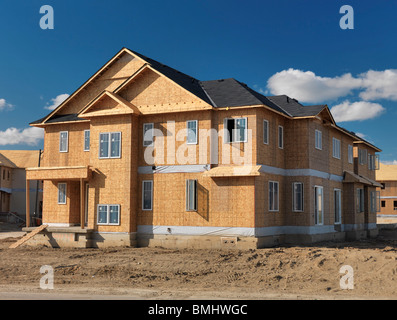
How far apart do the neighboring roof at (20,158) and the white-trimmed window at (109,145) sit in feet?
117

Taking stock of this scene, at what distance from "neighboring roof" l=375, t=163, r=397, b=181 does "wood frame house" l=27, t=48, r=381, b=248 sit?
136 feet

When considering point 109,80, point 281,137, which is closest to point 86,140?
point 109,80

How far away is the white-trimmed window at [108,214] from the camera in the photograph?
24.9m

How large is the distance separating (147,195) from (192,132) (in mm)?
4075

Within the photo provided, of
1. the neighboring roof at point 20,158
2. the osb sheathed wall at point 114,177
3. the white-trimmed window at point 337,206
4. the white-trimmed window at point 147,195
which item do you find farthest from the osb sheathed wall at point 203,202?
the neighboring roof at point 20,158

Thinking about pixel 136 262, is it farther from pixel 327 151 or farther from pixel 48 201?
pixel 327 151

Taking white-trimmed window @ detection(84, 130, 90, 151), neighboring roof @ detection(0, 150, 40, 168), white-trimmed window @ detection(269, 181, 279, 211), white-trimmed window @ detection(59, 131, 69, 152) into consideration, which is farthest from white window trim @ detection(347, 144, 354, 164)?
neighboring roof @ detection(0, 150, 40, 168)

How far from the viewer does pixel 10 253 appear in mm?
24031

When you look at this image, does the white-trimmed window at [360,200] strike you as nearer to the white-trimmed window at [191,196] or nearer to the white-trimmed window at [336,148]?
the white-trimmed window at [336,148]

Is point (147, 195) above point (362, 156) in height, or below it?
below

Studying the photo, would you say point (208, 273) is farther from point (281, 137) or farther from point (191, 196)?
point (281, 137)

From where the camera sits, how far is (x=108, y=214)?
82.2ft

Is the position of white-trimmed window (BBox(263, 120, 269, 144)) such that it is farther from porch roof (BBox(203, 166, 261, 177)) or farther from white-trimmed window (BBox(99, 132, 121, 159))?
white-trimmed window (BBox(99, 132, 121, 159))
